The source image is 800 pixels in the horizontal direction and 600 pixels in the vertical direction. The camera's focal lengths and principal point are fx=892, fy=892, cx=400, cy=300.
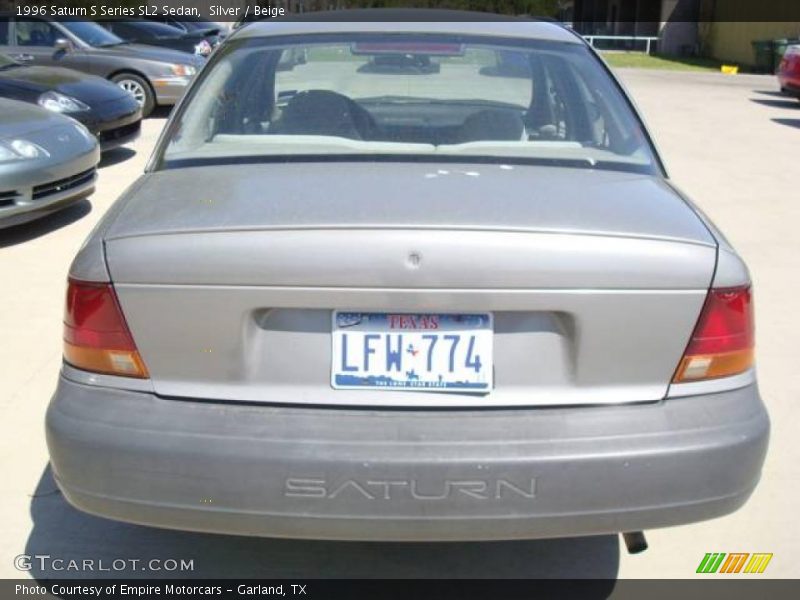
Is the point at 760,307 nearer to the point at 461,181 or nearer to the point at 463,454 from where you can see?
the point at 461,181

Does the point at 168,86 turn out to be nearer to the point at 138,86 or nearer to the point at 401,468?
the point at 138,86

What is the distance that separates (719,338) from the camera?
230cm

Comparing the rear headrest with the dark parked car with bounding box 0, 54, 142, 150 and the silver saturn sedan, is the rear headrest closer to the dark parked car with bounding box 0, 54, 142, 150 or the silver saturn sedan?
the silver saturn sedan

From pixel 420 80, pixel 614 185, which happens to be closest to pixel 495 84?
pixel 420 80

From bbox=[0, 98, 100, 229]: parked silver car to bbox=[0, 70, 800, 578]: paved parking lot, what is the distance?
0.26 meters

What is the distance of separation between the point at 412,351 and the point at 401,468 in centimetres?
29

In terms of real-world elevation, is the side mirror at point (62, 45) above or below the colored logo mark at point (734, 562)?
above

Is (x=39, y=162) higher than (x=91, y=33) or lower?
lower

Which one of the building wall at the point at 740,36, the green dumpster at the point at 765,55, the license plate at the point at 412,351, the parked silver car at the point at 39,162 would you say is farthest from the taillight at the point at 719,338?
the building wall at the point at 740,36

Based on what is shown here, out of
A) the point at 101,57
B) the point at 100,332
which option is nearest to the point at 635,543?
the point at 100,332

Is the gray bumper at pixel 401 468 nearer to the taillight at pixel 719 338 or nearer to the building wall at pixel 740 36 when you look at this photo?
the taillight at pixel 719 338

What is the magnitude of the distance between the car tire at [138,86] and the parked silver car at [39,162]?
5392mm

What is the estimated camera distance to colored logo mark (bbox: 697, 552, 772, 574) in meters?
2.81

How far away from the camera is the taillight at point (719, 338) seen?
226 centimetres
